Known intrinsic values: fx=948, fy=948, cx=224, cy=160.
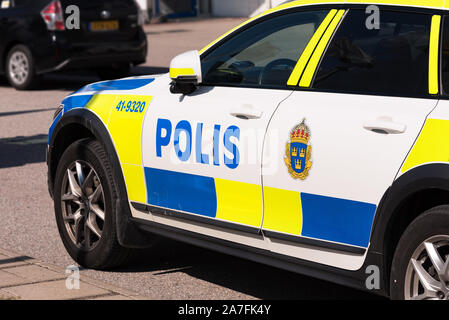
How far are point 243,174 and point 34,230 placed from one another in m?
2.67

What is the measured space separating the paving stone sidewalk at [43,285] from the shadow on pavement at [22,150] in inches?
143

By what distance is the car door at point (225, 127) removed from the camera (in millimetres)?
4727

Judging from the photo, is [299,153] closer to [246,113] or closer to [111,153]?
[246,113]

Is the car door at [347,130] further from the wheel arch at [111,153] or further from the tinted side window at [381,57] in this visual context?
the wheel arch at [111,153]

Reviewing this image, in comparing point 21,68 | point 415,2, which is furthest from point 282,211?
point 21,68

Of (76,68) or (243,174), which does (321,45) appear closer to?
(243,174)

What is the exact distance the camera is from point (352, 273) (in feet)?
14.0

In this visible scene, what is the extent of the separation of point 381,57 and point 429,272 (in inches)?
41.2

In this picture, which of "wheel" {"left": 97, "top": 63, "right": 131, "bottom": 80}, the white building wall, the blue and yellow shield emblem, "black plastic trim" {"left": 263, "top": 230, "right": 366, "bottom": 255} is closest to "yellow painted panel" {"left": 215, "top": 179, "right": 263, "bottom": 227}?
"black plastic trim" {"left": 263, "top": 230, "right": 366, "bottom": 255}

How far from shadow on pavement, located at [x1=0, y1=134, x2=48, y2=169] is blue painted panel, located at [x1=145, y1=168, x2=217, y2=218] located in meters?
4.35

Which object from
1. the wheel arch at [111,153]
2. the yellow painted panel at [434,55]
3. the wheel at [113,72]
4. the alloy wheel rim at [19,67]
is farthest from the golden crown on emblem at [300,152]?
the wheel at [113,72]

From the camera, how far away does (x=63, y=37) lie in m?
14.9

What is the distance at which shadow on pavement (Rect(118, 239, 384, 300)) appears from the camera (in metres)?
5.41

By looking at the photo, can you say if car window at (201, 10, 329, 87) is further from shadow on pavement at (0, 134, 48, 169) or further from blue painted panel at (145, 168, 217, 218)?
shadow on pavement at (0, 134, 48, 169)
